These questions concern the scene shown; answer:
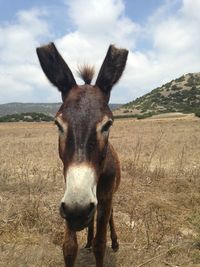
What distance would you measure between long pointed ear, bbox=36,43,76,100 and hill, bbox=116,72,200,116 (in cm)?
5939

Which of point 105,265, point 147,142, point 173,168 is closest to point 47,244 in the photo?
point 105,265

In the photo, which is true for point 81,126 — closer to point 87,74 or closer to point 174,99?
point 87,74

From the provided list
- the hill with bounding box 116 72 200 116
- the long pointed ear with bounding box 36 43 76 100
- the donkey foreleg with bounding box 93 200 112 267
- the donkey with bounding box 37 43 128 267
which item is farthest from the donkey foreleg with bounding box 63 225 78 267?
the hill with bounding box 116 72 200 116

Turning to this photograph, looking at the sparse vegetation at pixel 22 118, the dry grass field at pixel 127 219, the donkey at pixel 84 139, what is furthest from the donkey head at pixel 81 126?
the sparse vegetation at pixel 22 118

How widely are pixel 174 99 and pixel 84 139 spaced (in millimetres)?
76198

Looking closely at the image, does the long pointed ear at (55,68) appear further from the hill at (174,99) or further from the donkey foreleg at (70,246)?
the hill at (174,99)

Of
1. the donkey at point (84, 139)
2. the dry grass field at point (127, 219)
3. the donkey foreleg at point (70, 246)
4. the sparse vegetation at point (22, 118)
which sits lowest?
the sparse vegetation at point (22, 118)

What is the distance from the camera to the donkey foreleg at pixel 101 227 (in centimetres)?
467

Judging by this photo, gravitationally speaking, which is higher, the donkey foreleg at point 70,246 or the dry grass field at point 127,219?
the donkey foreleg at point 70,246

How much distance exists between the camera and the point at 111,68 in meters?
4.07

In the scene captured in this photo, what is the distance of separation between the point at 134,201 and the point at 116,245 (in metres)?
2.10

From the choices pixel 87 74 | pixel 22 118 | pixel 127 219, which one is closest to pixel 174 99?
pixel 22 118

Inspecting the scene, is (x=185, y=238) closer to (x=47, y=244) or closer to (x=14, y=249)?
(x=47, y=244)

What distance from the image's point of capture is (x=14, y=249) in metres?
5.26
